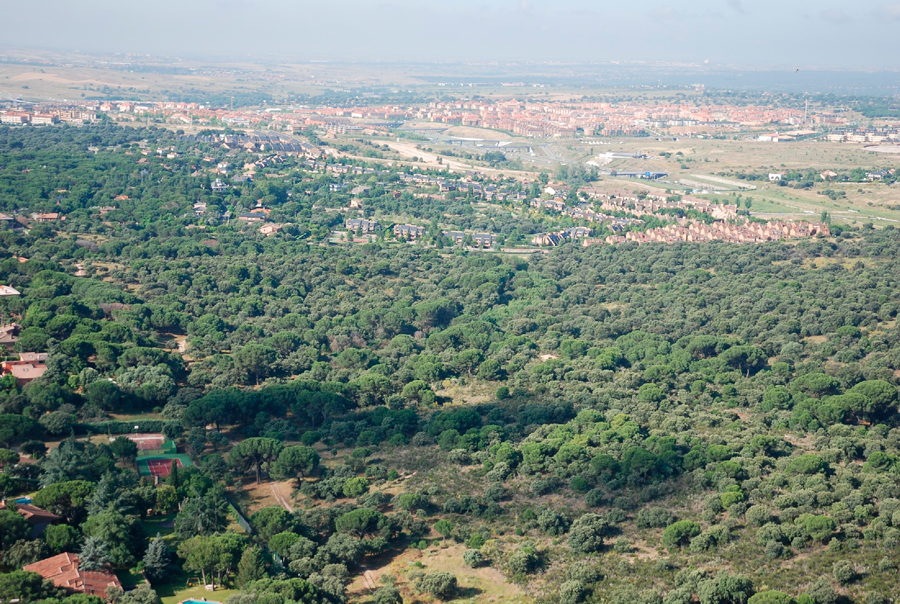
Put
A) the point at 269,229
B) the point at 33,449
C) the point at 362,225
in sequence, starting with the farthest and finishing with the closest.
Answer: the point at 362,225, the point at 269,229, the point at 33,449

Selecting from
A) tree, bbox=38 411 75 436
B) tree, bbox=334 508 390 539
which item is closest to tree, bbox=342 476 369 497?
tree, bbox=334 508 390 539

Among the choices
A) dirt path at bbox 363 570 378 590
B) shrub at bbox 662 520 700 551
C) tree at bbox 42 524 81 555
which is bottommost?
dirt path at bbox 363 570 378 590

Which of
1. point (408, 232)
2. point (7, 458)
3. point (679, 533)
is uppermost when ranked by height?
point (408, 232)

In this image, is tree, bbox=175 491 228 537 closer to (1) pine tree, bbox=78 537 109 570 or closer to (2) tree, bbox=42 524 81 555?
(2) tree, bbox=42 524 81 555

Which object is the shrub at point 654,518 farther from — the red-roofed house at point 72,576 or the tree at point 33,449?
the tree at point 33,449

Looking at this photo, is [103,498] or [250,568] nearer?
[250,568]

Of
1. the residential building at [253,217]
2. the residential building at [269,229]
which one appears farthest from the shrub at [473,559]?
the residential building at [253,217]

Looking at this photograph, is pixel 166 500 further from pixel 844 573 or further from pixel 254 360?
pixel 844 573

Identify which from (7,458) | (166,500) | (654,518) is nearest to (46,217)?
(7,458)
